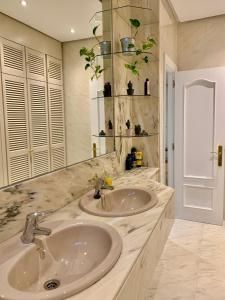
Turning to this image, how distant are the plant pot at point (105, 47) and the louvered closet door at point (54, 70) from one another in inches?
26.5

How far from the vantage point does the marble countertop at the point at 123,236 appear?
76 cm

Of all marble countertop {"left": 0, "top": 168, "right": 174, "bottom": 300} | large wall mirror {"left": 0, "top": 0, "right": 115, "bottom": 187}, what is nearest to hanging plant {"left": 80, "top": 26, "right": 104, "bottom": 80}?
large wall mirror {"left": 0, "top": 0, "right": 115, "bottom": 187}

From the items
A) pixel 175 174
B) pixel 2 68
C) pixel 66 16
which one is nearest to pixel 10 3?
pixel 2 68

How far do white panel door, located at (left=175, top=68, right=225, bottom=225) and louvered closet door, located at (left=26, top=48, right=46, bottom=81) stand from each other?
2.17 m

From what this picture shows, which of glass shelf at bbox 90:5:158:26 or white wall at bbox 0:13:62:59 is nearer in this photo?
white wall at bbox 0:13:62:59

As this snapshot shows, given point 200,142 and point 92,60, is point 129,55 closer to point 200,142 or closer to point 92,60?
point 92,60

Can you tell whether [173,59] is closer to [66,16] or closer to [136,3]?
[136,3]

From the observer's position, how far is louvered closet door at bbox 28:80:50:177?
127 cm

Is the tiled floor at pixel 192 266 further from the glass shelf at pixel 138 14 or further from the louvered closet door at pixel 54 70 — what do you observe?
the glass shelf at pixel 138 14

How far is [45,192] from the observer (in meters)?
1.33

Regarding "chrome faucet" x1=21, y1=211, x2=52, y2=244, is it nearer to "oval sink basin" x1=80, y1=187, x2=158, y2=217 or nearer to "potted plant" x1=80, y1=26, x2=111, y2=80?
"oval sink basin" x1=80, y1=187, x2=158, y2=217

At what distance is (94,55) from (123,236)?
4.62 feet

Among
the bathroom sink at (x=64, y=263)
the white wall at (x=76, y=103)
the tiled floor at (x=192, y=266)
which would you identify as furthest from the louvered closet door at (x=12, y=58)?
the tiled floor at (x=192, y=266)

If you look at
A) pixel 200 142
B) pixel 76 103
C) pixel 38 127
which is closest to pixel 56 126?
pixel 38 127
